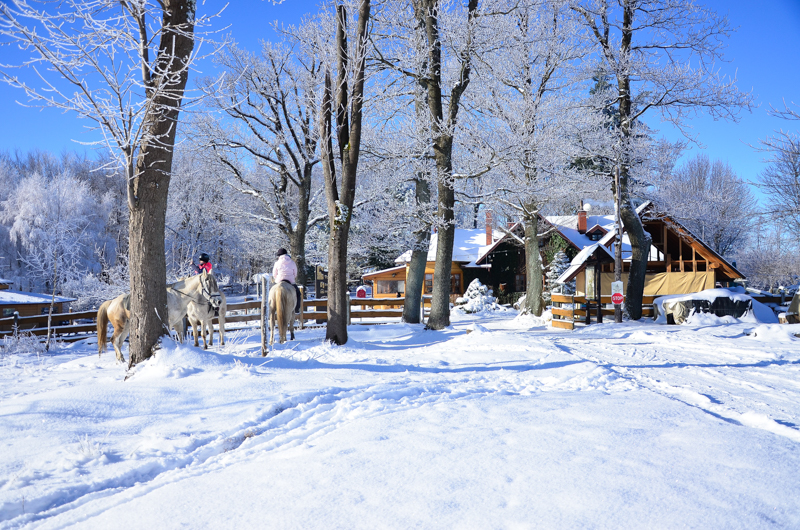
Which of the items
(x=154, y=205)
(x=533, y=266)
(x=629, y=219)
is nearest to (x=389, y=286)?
(x=533, y=266)

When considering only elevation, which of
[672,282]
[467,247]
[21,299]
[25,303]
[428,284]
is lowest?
[25,303]

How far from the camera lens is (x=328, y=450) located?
3938 mm

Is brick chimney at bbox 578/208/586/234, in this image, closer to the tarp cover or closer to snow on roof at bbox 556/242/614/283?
the tarp cover

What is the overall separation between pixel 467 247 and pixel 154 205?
32.8 m

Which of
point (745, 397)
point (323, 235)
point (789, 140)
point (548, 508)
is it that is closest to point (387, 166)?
point (789, 140)

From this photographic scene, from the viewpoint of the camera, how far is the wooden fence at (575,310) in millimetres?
17689

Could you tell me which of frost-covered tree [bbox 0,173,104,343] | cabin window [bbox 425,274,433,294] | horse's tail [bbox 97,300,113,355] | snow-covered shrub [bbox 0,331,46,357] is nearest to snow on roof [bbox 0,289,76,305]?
frost-covered tree [bbox 0,173,104,343]

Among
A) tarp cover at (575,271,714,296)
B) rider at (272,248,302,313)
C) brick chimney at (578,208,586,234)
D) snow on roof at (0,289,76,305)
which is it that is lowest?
snow on roof at (0,289,76,305)

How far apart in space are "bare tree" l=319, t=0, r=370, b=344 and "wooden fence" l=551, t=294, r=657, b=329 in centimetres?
943

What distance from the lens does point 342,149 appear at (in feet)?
36.9

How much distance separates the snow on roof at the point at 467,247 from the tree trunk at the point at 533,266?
1355cm

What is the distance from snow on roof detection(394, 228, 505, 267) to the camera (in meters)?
36.3

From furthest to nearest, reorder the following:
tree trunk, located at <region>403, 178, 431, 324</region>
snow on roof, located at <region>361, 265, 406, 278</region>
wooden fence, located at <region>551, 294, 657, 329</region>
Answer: snow on roof, located at <region>361, 265, 406, 278</region> < wooden fence, located at <region>551, 294, 657, 329</region> < tree trunk, located at <region>403, 178, 431, 324</region>

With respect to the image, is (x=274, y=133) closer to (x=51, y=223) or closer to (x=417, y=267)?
(x=417, y=267)
